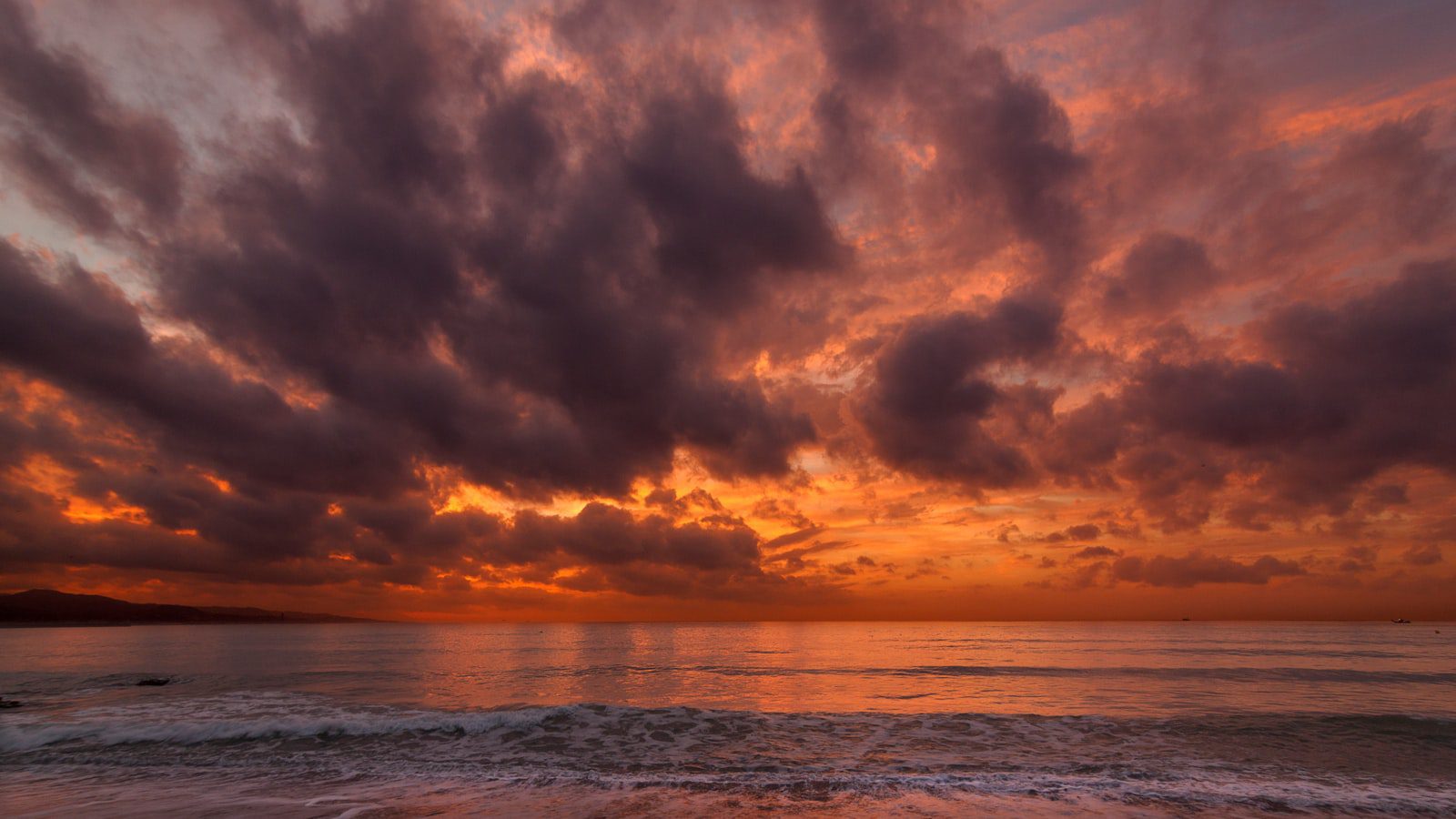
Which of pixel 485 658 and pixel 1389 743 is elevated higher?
pixel 1389 743

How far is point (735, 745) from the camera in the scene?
85.6 feet

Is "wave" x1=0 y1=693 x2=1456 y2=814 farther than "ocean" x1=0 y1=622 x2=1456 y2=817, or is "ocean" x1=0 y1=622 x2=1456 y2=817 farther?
"wave" x1=0 y1=693 x2=1456 y2=814

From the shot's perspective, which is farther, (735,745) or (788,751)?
(735,745)

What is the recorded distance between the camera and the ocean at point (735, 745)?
58.7ft

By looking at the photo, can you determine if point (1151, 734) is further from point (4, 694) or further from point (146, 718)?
point (4, 694)

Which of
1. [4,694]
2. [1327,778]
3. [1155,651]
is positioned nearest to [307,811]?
[1327,778]

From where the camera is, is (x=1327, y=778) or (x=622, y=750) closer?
(x=1327, y=778)

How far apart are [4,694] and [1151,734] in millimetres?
70555

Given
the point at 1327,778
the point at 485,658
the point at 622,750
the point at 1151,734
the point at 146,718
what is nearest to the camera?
the point at 1327,778

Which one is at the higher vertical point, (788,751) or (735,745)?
(788,751)

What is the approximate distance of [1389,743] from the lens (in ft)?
88.1

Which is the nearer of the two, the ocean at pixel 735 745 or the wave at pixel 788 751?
the ocean at pixel 735 745

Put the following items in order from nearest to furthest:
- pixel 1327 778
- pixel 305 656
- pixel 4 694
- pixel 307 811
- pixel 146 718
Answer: pixel 307 811 < pixel 1327 778 < pixel 146 718 < pixel 4 694 < pixel 305 656

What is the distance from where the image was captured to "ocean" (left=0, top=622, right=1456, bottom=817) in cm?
1789
